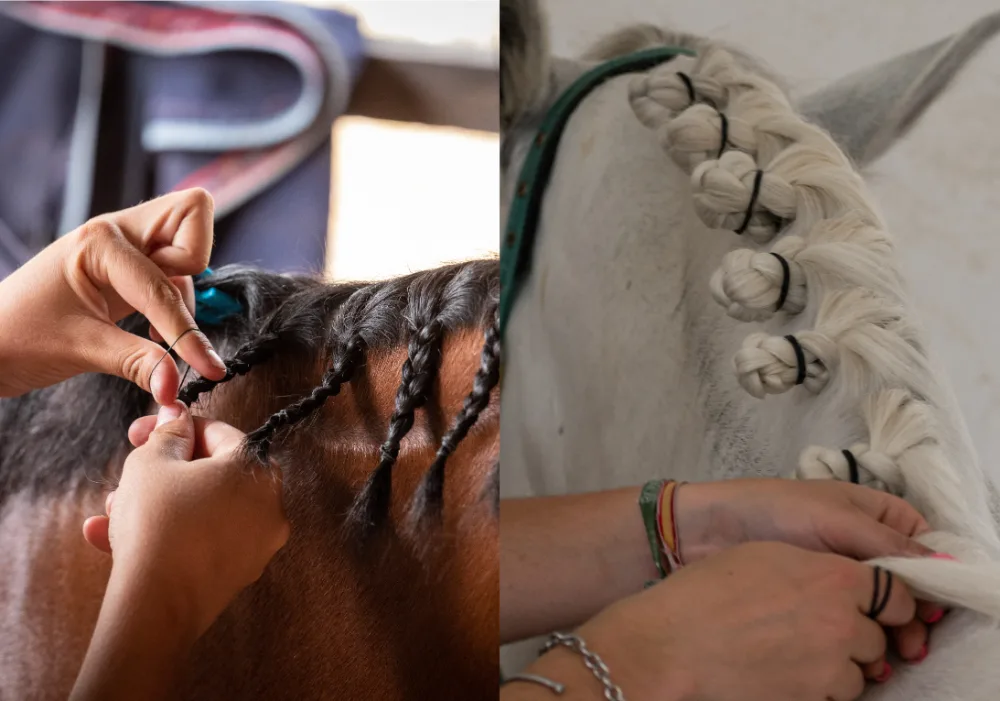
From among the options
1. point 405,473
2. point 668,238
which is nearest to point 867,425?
point 668,238

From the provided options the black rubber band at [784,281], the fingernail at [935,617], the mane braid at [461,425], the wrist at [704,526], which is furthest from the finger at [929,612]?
the mane braid at [461,425]

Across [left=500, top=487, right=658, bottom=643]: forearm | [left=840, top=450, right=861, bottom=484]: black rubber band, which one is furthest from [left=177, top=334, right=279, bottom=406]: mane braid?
[left=840, top=450, right=861, bottom=484]: black rubber band

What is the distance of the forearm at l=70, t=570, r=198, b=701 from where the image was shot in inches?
22.2

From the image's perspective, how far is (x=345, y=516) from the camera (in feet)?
1.99

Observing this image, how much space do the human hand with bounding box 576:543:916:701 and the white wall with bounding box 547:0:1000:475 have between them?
162mm

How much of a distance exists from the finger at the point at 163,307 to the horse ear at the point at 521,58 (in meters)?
0.30

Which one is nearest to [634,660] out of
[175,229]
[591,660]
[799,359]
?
[591,660]

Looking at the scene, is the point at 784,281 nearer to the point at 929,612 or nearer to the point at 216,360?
the point at 929,612

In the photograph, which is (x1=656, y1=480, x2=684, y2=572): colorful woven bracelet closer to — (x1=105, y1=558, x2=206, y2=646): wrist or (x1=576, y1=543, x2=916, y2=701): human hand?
(x1=576, y1=543, x2=916, y2=701): human hand

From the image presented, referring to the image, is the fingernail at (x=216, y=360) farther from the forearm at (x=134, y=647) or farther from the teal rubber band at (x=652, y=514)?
the teal rubber band at (x=652, y=514)

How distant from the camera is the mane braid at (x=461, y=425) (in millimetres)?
612

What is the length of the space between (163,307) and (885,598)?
1.77 feet

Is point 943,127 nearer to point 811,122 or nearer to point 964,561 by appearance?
point 811,122

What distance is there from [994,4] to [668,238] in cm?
34
